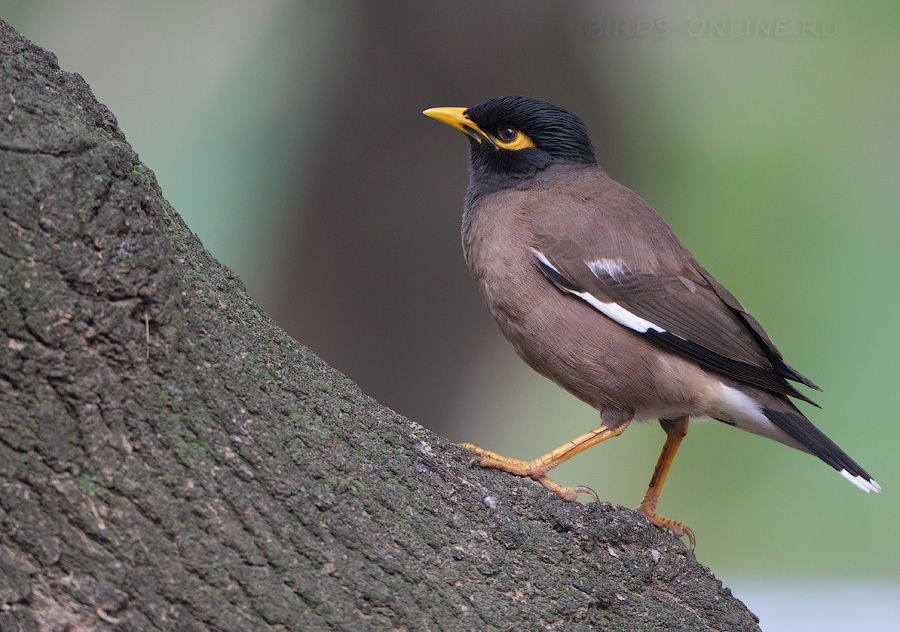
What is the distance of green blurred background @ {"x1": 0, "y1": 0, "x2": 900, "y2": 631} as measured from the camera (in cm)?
542

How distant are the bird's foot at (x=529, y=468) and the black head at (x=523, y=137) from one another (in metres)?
1.23

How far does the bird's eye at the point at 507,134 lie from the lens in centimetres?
304

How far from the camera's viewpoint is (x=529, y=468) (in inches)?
83.4

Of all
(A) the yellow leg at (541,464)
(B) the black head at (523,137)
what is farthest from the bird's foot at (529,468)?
(B) the black head at (523,137)

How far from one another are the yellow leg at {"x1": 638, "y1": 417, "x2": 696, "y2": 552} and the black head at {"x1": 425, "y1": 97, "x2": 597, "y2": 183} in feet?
3.39

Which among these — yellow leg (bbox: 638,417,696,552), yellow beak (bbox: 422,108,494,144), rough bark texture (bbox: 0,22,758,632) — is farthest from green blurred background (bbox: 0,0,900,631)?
rough bark texture (bbox: 0,22,758,632)

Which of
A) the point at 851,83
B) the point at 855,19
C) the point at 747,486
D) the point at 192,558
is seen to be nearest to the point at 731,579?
the point at 747,486

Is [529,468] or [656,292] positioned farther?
[656,292]

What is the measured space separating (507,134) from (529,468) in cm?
142

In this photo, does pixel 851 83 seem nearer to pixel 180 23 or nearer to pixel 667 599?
pixel 180 23

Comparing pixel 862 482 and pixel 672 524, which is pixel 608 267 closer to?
pixel 672 524

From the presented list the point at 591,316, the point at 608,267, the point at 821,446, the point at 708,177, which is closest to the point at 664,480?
the point at 821,446

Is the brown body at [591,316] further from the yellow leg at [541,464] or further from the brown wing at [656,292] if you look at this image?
the yellow leg at [541,464]

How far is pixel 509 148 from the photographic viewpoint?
3037 mm
